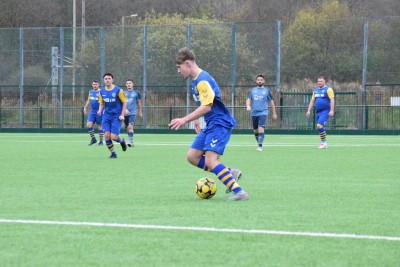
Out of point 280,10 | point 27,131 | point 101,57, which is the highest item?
point 280,10

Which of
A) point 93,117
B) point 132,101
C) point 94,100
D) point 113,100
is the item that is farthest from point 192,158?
point 132,101

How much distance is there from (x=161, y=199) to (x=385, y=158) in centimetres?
1026

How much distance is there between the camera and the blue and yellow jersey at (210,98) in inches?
409

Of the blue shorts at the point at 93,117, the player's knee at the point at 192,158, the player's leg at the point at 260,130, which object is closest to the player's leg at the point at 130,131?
the blue shorts at the point at 93,117

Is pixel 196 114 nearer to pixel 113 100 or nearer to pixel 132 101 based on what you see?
pixel 113 100

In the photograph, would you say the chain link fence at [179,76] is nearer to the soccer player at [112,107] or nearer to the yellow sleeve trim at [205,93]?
the soccer player at [112,107]

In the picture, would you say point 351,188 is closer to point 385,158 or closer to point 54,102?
point 385,158

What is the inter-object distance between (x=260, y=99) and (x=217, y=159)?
1424 centimetres

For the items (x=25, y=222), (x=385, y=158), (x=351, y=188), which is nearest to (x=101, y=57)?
(x=385, y=158)

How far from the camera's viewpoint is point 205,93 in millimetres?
10398

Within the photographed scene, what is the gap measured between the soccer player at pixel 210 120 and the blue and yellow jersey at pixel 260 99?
45.4 feet

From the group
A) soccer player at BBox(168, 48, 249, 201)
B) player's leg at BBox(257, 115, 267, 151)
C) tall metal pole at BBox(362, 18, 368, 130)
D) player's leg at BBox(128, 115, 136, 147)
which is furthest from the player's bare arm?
tall metal pole at BBox(362, 18, 368, 130)

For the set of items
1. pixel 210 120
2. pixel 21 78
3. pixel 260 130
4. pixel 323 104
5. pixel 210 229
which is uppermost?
pixel 21 78

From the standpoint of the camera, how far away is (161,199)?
10.7 metres
